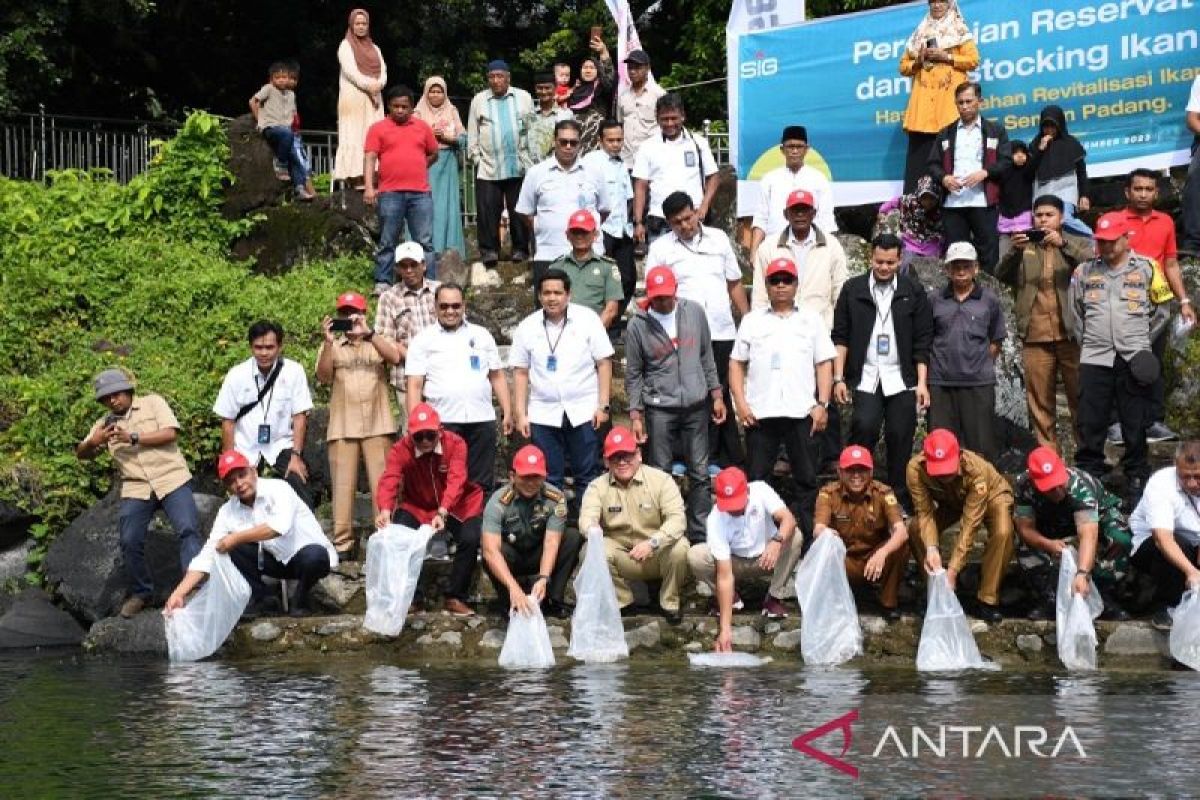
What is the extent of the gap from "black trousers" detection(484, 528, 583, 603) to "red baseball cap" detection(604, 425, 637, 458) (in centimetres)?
69

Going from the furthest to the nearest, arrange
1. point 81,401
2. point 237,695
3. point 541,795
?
1. point 81,401
2. point 237,695
3. point 541,795

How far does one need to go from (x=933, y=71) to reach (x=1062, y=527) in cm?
546

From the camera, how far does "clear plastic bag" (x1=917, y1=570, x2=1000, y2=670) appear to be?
12.9 m

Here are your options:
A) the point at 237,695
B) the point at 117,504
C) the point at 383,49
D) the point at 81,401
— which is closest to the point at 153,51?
the point at 383,49

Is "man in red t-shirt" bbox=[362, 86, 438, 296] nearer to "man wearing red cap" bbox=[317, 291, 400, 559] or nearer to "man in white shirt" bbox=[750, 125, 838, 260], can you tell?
"man wearing red cap" bbox=[317, 291, 400, 559]

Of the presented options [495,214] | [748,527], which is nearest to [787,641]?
[748,527]

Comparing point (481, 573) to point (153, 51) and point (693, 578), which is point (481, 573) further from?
point (153, 51)

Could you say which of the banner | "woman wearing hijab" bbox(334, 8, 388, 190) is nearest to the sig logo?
the banner

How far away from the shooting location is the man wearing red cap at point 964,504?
43.5 feet

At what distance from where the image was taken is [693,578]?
1405 cm

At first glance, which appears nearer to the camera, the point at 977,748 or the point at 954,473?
the point at 977,748

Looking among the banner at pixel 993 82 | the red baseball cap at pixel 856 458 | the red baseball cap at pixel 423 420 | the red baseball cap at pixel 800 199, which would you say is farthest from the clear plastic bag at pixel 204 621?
the banner at pixel 993 82

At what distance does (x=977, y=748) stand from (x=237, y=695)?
4.54 m

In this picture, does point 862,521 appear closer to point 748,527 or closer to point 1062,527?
point 748,527
